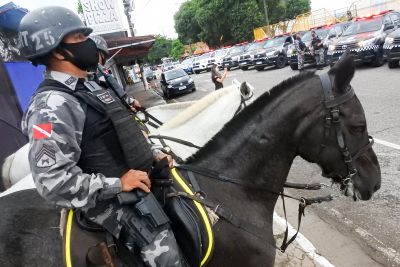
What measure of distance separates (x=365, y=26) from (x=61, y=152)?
61.0 ft

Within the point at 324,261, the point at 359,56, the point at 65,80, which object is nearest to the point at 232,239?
the point at 65,80

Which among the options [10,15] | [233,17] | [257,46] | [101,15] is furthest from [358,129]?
[233,17]

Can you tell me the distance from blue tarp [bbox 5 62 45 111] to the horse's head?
7.53 m

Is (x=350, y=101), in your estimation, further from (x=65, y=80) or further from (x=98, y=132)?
(x=65, y=80)

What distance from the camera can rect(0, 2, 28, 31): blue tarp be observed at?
8.03m

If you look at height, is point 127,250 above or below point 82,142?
below

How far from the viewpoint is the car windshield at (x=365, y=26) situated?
17038 mm

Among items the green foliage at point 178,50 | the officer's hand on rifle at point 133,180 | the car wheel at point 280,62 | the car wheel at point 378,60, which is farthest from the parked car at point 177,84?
the green foliage at point 178,50

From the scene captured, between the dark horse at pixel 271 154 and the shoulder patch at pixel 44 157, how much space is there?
669 millimetres

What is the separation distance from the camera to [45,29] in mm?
1957

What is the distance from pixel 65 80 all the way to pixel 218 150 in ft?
3.77

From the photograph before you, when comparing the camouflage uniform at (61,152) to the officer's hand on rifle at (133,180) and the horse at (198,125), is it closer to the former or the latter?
the officer's hand on rifle at (133,180)

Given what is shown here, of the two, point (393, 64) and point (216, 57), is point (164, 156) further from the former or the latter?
point (216, 57)

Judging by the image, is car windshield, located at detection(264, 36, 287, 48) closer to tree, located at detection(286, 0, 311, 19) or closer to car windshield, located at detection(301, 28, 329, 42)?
car windshield, located at detection(301, 28, 329, 42)
